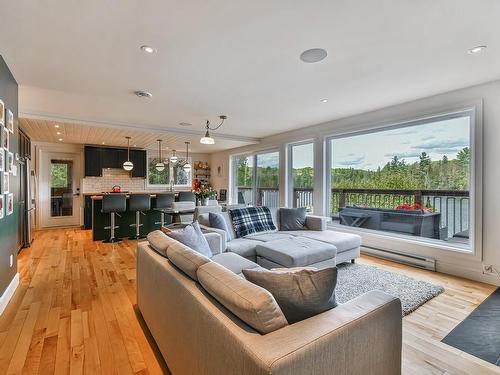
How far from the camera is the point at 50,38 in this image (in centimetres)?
224

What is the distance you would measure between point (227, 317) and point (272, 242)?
2298 millimetres

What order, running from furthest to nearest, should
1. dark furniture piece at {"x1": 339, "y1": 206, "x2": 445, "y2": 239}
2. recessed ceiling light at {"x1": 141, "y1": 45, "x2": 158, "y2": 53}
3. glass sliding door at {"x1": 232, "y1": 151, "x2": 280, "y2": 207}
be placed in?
1. glass sliding door at {"x1": 232, "y1": 151, "x2": 280, "y2": 207}
2. dark furniture piece at {"x1": 339, "y1": 206, "x2": 445, "y2": 239}
3. recessed ceiling light at {"x1": 141, "y1": 45, "x2": 158, "y2": 53}

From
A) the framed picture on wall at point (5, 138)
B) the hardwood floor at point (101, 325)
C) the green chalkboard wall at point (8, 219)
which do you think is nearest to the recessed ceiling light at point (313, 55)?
the hardwood floor at point (101, 325)

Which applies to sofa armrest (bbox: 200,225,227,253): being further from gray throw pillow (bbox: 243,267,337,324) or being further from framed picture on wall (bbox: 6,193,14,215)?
framed picture on wall (bbox: 6,193,14,215)

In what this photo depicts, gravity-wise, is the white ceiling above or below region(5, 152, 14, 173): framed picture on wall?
above

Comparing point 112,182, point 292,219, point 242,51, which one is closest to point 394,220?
point 292,219

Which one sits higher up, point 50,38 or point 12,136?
point 50,38

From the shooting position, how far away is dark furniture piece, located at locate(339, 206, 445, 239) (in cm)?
404

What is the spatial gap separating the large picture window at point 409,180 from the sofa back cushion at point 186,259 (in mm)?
3633

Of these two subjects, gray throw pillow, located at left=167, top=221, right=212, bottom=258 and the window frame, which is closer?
gray throw pillow, located at left=167, top=221, right=212, bottom=258

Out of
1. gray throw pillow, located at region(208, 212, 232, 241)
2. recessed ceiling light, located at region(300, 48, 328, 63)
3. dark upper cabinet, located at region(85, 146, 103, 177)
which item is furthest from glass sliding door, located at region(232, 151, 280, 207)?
recessed ceiling light, located at region(300, 48, 328, 63)

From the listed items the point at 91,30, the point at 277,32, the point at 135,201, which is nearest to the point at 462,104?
the point at 277,32

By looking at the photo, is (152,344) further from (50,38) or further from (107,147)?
(107,147)

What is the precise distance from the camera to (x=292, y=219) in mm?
4312
